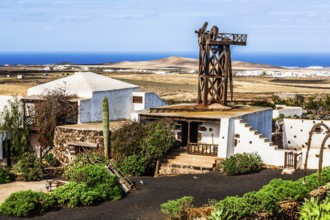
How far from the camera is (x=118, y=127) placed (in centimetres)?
3266

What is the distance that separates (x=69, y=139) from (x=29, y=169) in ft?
14.1

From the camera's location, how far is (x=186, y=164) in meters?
29.2

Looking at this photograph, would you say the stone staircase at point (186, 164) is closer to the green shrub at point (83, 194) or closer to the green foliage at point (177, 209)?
the green shrub at point (83, 194)

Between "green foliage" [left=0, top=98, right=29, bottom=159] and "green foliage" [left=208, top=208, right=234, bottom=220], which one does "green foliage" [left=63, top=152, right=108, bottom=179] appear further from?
"green foliage" [left=208, top=208, right=234, bottom=220]

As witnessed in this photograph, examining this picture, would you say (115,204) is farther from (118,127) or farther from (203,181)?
(118,127)

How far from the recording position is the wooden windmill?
34.1 metres

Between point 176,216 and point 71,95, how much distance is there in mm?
18232

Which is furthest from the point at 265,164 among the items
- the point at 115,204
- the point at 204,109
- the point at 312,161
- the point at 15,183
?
the point at 15,183

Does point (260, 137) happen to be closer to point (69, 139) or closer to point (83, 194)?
point (69, 139)

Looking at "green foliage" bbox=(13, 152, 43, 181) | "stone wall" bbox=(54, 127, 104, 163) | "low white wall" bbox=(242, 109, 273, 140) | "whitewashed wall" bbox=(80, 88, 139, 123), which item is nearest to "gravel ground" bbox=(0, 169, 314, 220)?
"green foliage" bbox=(13, 152, 43, 181)

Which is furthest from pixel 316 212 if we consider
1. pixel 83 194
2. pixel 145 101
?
pixel 145 101

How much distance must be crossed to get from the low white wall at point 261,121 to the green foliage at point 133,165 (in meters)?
6.29

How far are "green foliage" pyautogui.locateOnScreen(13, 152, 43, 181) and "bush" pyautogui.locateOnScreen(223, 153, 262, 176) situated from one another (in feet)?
29.4

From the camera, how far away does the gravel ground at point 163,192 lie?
2155 cm
